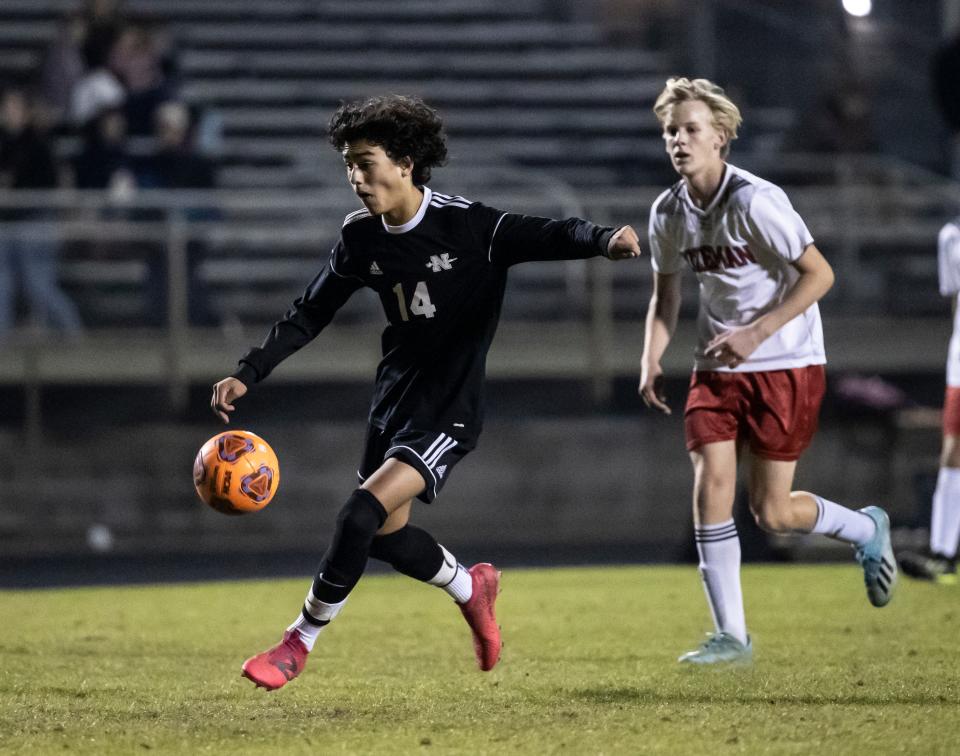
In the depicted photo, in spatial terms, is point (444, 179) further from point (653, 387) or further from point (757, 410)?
point (757, 410)

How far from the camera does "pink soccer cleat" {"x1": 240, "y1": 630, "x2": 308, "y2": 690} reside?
5.54m

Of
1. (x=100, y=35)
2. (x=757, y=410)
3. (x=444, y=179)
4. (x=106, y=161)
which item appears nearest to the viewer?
(x=757, y=410)

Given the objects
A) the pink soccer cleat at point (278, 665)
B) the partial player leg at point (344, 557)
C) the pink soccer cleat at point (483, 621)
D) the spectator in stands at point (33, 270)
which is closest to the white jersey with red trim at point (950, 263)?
the pink soccer cleat at point (483, 621)

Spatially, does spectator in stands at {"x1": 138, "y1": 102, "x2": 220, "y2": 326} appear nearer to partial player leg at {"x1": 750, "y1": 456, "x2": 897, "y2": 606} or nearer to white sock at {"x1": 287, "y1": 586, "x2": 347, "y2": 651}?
partial player leg at {"x1": 750, "y1": 456, "x2": 897, "y2": 606}

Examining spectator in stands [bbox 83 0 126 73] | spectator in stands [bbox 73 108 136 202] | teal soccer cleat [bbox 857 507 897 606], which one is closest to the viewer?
teal soccer cleat [bbox 857 507 897 606]

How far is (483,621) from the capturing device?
642 centimetres

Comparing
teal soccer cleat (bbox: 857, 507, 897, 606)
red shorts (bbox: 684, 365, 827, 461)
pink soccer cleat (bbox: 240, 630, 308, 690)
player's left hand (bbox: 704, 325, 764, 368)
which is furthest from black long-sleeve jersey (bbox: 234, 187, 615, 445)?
teal soccer cleat (bbox: 857, 507, 897, 606)

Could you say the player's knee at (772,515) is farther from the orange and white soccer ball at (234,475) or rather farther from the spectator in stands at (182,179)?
the spectator in stands at (182,179)

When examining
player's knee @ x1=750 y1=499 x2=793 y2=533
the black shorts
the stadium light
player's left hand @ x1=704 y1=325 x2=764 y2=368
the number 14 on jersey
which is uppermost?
the stadium light

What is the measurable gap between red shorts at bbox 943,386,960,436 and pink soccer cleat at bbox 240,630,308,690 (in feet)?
16.5

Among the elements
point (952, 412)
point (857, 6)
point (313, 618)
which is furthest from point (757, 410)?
point (857, 6)

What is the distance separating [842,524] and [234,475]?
8.48ft

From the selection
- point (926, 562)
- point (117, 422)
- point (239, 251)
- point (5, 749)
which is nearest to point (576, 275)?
point (239, 251)

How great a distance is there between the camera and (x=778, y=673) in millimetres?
6348
